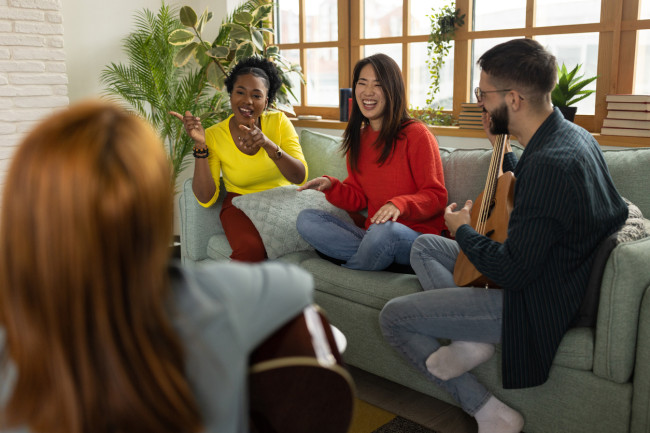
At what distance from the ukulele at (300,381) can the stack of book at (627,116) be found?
230 cm

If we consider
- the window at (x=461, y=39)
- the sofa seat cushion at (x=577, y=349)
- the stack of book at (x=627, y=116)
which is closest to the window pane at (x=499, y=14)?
the window at (x=461, y=39)

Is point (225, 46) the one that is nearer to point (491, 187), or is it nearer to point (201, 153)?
point (201, 153)

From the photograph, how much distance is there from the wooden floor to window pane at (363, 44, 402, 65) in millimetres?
2276

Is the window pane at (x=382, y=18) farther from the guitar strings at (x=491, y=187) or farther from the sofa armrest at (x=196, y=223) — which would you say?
the guitar strings at (x=491, y=187)

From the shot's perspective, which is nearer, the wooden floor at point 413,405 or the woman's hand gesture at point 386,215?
the wooden floor at point 413,405

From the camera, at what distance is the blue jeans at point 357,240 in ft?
7.55

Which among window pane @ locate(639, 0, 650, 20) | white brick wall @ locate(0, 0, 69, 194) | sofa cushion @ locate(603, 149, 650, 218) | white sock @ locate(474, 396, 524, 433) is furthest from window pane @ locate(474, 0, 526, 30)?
white brick wall @ locate(0, 0, 69, 194)

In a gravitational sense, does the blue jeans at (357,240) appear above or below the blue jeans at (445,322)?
above

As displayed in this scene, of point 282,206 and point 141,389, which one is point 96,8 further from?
point 141,389

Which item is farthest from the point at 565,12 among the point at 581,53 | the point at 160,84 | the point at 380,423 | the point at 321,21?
the point at 160,84

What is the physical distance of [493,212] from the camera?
195cm

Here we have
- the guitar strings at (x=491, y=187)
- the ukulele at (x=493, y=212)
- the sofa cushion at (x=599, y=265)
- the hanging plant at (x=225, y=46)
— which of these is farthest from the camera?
the hanging plant at (x=225, y=46)

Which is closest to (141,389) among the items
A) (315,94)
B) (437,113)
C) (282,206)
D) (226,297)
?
(226,297)

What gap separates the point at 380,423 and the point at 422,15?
104 inches
